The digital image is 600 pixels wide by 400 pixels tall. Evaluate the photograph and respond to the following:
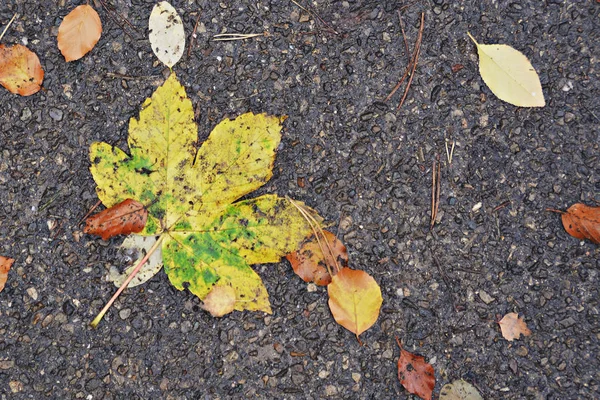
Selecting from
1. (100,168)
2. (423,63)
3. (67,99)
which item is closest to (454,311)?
(423,63)

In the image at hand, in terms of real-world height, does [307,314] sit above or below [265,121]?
below

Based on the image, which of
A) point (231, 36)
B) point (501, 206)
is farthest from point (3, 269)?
point (501, 206)

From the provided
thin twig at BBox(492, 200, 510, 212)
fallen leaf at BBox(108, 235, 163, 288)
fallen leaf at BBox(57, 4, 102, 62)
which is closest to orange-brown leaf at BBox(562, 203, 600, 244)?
thin twig at BBox(492, 200, 510, 212)

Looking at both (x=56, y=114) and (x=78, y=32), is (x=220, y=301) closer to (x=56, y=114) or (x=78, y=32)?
(x=56, y=114)

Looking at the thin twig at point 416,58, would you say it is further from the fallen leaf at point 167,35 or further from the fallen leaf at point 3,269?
the fallen leaf at point 3,269

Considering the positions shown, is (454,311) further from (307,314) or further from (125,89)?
(125,89)

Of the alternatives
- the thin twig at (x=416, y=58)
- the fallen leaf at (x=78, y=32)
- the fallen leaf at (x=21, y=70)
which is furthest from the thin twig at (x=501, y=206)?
the fallen leaf at (x=21, y=70)
